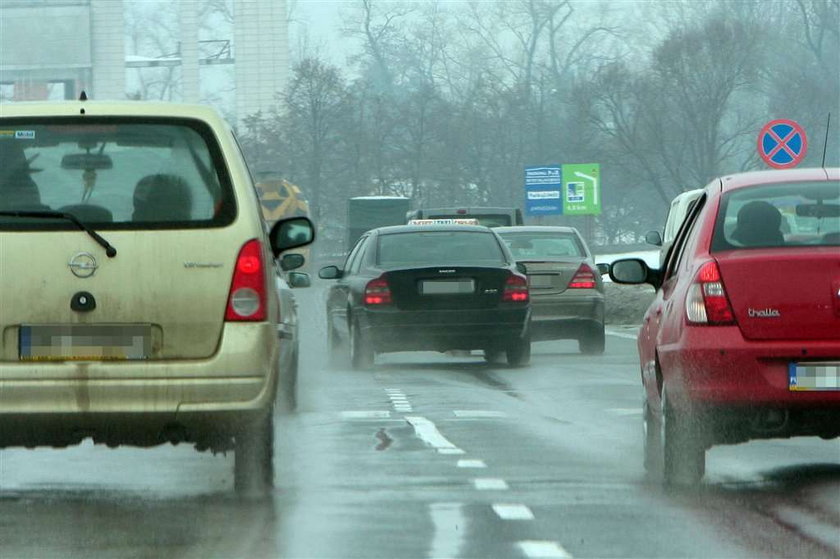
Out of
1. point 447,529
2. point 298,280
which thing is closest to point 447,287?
point 298,280

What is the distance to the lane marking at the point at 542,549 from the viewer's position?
276 inches

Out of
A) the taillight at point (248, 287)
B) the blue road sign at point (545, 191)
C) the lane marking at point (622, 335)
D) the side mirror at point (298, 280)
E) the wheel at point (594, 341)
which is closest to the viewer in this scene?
the taillight at point (248, 287)

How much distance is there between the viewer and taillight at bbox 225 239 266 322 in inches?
324

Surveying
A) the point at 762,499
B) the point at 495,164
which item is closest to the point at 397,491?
the point at 762,499

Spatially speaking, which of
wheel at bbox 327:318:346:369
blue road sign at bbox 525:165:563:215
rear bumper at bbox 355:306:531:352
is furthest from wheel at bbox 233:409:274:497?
blue road sign at bbox 525:165:563:215

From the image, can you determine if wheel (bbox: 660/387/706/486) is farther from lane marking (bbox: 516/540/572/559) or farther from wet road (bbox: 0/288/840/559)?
lane marking (bbox: 516/540/572/559)

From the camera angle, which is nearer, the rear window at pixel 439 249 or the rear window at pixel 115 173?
the rear window at pixel 115 173

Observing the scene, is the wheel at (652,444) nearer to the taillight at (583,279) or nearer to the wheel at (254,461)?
the wheel at (254,461)

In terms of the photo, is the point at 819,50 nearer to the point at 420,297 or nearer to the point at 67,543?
the point at 420,297

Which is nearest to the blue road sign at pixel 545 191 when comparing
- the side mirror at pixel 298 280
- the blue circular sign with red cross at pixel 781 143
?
the blue circular sign with red cross at pixel 781 143

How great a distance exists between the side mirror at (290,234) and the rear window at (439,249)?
9.88m

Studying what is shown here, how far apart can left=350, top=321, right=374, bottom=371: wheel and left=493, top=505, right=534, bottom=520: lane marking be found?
37.4ft

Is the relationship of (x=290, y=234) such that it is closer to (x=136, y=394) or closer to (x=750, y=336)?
(x=136, y=394)

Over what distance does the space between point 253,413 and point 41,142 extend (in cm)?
146
